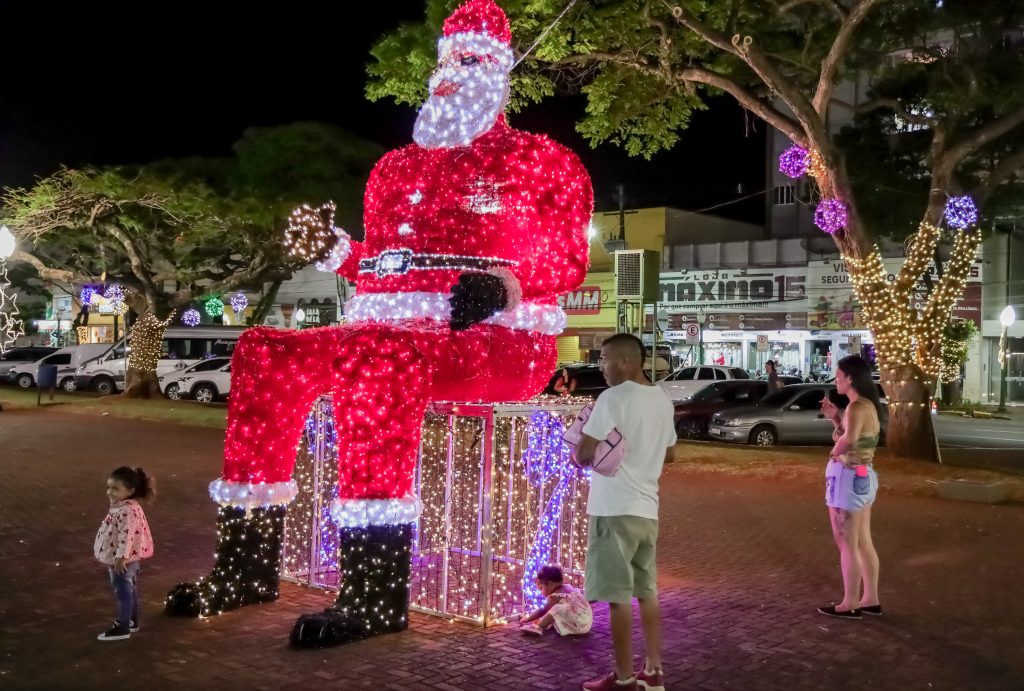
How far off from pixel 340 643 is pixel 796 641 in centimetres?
264

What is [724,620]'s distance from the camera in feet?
20.3

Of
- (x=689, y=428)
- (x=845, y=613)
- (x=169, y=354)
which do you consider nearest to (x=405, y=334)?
(x=845, y=613)

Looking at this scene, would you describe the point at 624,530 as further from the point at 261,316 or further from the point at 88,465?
the point at 261,316

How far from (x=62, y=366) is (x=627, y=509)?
102 feet

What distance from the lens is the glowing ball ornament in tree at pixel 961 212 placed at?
503 inches

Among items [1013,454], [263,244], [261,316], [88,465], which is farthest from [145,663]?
[261,316]

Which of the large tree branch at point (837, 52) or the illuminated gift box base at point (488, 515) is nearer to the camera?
the illuminated gift box base at point (488, 515)

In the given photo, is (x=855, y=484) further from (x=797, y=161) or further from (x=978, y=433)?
(x=978, y=433)

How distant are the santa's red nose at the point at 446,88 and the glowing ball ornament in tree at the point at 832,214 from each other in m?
8.51

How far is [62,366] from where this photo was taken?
3192 centimetres

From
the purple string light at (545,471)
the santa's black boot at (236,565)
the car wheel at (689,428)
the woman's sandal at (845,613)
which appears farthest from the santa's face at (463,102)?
the car wheel at (689,428)

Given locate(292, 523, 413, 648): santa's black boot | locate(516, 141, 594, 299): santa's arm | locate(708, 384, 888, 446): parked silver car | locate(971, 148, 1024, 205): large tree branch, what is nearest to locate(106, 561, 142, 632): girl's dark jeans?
locate(292, 523, 413, 648): santa's black boot

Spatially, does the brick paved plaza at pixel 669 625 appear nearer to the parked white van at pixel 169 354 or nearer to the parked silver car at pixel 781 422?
the parked silver car at pixel 781 422

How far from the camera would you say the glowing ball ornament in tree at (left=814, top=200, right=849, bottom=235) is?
1331 centimetres
